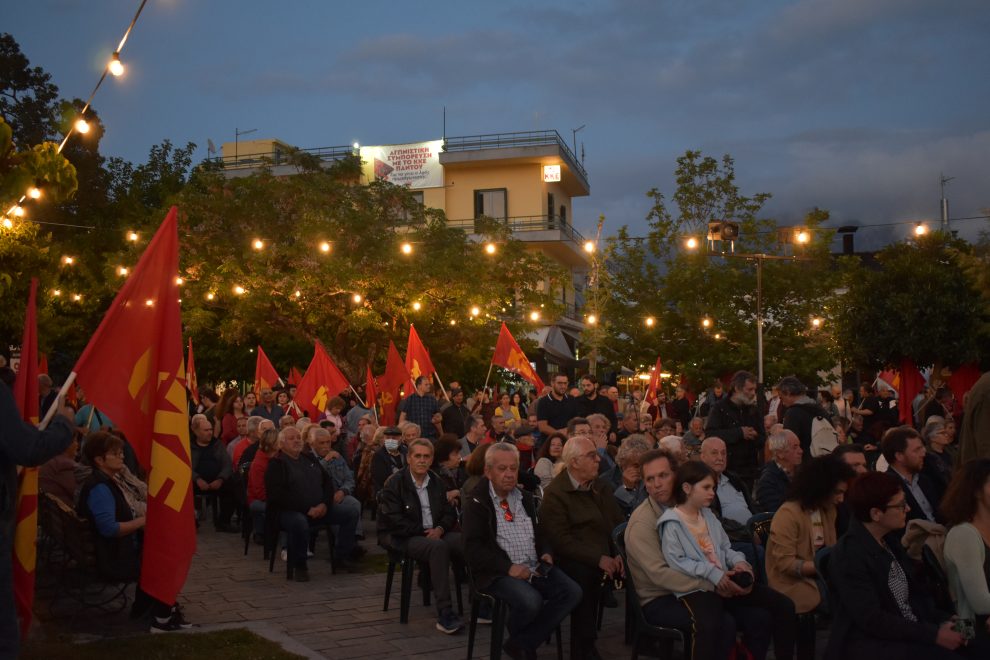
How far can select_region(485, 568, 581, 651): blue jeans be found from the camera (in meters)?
6.36

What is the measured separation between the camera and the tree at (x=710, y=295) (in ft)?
97.6

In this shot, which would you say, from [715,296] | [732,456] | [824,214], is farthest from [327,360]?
[824,214]

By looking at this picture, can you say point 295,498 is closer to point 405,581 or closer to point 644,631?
point 405,581

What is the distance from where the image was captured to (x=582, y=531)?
6.86 meters

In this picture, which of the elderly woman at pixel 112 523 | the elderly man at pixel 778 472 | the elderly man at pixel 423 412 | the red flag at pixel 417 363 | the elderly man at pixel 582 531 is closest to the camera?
the elderly man at pixel 582 531

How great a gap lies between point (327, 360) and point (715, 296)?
55.6ft

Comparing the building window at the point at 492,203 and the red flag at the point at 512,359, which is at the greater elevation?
the building window at the point at 492,203

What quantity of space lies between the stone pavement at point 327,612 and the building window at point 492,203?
1314 inches

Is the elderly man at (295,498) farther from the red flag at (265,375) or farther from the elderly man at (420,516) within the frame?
the red flag at (265,375)

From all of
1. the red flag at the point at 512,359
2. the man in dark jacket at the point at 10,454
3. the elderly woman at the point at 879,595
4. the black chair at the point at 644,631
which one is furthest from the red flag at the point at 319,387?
the elderly woman at the point at 879,595

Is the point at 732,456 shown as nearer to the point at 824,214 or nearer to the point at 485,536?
the point at 485,536

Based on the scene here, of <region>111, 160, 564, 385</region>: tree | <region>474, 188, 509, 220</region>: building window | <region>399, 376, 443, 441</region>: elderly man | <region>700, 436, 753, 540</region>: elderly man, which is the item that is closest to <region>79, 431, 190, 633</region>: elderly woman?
<region>700, 436, 753, 540</region>: elderly man

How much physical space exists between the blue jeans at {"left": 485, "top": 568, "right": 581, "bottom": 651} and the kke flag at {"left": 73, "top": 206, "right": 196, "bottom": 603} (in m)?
2.14

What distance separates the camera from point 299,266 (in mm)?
26234
